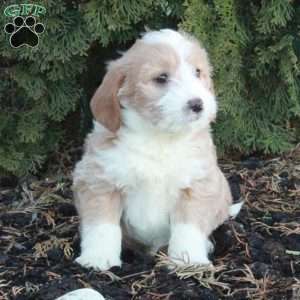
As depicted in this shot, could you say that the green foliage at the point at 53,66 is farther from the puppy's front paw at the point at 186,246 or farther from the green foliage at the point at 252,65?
the puppy's front paw at the point at 186,246

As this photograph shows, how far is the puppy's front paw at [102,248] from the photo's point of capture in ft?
13.8

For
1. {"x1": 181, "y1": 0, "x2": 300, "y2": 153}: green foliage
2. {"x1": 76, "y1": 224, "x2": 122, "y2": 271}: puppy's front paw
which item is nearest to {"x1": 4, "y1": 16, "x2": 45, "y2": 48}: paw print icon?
{"x1": 181, "y1": 0, "x2": 300, "y2": 153}: green foliage

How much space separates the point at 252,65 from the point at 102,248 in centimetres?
259

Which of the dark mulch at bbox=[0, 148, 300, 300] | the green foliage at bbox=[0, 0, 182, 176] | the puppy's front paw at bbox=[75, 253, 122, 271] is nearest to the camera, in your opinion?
the dark mulch at bbox=[0, 148, 300, 300]

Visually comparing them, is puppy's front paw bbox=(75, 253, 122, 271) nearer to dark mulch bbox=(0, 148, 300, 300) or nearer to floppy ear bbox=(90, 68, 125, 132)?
dark mulch bbox=(0, 148, 300, 300)

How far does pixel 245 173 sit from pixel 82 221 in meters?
2.15

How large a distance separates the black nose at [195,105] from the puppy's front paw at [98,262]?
99 centimetres

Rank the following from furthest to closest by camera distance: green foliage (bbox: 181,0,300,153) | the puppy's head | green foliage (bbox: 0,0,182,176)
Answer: green foliage (bbox: 181,0,300,153)
green foliage (bbox: 0,0,182,176)
the puppy's head

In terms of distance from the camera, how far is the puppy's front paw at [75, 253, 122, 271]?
418 cm

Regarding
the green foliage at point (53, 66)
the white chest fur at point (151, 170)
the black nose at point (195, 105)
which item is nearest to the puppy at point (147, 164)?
the white chest fur at point (151, 170)

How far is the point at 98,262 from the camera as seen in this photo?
418 cm

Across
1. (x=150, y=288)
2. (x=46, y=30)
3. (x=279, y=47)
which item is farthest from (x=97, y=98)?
(x=279, y=47)

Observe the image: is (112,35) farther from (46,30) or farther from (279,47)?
(279,47)

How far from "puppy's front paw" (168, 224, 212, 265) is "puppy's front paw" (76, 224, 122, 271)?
324 millimetres
